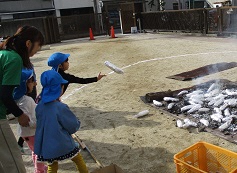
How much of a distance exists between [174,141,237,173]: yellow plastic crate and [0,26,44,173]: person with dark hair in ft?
5.07

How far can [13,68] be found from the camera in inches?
92.7

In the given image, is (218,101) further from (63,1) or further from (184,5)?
(184,5)

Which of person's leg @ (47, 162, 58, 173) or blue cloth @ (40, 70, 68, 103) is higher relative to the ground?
blue cloth @ (40, 70, 68, 103)

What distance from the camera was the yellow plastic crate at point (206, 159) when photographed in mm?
2586

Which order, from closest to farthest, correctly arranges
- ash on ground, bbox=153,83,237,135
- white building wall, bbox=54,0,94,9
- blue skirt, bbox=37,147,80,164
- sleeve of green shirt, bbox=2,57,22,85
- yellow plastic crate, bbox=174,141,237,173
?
1. sleeve of green shirt, bbox=2,57,22,85
2. yellow plastic crate, bbox=174,141,237,173
3. blue skirt, bbox=37,147,80,164
4. ash on ground, bbox=153,83,237,135
5. white building wall, bbox=54,0,94,9

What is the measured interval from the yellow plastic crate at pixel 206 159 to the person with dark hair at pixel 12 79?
1546 mm

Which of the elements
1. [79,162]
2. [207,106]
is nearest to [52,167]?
[79,162]

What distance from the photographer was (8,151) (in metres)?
2.50

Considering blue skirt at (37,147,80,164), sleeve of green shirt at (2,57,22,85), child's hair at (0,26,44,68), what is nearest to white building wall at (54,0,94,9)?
child's hair at (0,26,44,68)

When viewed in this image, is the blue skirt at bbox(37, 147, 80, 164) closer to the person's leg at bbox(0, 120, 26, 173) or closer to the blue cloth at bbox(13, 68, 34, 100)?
the person's leg at bbox(0, 120, 26, 173)

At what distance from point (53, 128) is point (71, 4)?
1152 inches

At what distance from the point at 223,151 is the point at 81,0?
98.6ft

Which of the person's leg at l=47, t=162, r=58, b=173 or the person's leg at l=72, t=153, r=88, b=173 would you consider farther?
the person's leg at l=72, t=153, r=88, b=173

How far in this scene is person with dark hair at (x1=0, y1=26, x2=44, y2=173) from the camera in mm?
2357
